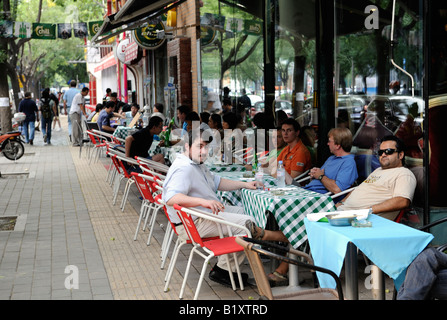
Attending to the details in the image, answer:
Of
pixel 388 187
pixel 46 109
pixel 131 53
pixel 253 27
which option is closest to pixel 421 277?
pixel 388 187

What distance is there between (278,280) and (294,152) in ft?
7.52

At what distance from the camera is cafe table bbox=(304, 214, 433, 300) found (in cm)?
398

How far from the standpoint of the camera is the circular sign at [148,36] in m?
18.3

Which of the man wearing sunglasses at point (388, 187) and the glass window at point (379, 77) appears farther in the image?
the glass window at point (379, 77)

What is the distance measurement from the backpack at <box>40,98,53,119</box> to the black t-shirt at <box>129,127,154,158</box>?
12.8m

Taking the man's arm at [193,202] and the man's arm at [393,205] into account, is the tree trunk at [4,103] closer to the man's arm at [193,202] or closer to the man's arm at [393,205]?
the man's arm at [193,202]

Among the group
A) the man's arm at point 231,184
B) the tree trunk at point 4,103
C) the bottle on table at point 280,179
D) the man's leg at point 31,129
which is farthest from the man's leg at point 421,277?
the man's leg at point 31,129

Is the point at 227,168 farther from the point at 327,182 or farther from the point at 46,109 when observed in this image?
the point at 46,109

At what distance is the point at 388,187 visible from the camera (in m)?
5.61

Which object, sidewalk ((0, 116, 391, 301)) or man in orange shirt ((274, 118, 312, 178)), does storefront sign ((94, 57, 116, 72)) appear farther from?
man in orange shirt ((274, 118, 312, 178))

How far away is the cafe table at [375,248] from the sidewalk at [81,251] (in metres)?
1.26

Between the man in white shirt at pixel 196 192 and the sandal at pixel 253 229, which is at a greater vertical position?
the man in white shirt at pixel 196 192
